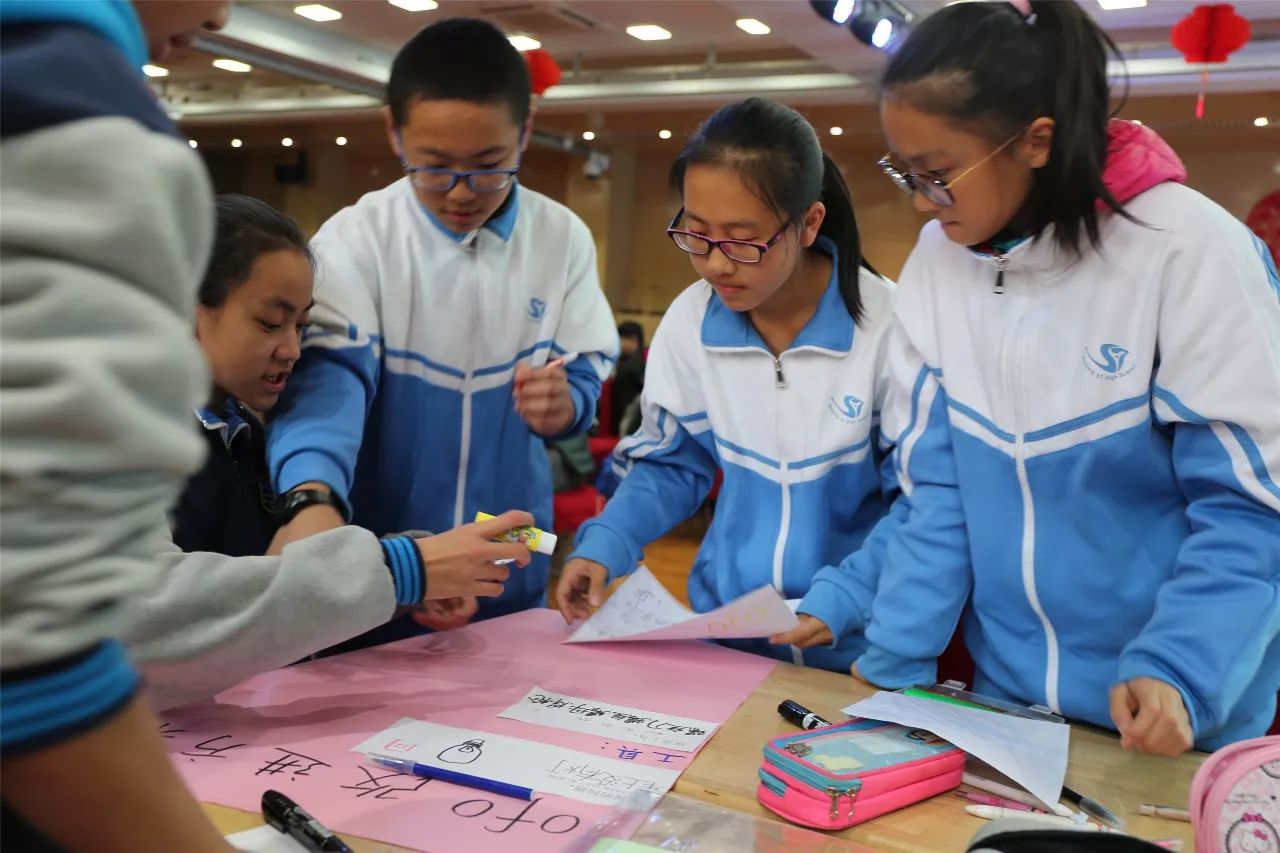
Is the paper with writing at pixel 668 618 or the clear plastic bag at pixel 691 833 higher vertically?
the clear plastic bag at pixel 691 833

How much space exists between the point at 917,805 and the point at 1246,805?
0.99 feet

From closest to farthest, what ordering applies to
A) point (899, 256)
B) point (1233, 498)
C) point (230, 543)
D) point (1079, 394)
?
1. point (1233, 498)
2. point (1079, 394)
3. point (230, 543)
4. point (899, 256)

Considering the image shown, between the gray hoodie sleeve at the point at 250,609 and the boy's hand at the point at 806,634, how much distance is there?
22.7 inches

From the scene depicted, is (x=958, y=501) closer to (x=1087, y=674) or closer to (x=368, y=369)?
(x=1087, y=674)

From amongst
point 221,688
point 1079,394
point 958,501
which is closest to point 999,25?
point 1079,394

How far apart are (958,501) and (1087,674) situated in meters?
0.27

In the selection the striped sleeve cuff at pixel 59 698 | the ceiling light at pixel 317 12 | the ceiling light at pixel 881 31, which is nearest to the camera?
the striped sleeve cuff at pixel 59 698

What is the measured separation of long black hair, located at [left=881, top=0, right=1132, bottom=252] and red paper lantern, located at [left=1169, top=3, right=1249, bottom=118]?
487 centimetres

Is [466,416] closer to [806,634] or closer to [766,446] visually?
[766,446]

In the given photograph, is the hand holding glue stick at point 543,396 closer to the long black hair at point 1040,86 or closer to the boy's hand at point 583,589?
the boy's hand at point 583,589

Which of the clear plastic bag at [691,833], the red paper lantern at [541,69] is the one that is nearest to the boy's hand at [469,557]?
the clear plastic bag at [691,833]

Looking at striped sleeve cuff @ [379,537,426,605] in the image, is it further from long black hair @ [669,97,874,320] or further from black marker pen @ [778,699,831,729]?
long black hair @ [669,97,874,320]

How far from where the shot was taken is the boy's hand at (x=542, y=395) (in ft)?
5.62

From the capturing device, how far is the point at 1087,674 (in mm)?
1338
